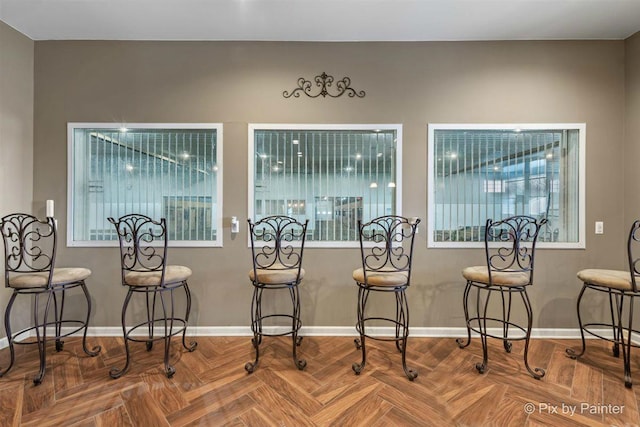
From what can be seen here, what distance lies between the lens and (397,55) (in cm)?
258

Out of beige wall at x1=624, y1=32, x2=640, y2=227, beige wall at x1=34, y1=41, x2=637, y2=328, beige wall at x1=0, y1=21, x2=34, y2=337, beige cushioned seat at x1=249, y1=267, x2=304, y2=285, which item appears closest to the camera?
beige cushioned seat at x1=249, y1=267, x2=304, y2=285

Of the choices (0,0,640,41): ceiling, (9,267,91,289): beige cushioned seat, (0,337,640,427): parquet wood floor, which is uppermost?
(0,0,640,41): ceiling

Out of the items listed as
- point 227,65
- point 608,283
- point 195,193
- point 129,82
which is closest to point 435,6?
point 227,65

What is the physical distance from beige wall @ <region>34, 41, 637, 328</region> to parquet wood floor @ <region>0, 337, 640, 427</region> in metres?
0.42

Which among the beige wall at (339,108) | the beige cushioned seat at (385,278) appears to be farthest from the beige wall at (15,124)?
the beige cushioned seat at (385,278)

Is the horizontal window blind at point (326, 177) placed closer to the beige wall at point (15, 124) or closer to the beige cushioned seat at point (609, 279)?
the beige cushioned seat at point (609, 279)

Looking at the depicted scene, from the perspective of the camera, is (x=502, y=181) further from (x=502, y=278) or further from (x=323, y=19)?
(x=323, y=19)

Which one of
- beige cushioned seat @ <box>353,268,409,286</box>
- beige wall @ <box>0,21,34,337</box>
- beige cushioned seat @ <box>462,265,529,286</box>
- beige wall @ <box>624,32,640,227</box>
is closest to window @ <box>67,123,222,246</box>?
beige wall @ <box>0,21,34,337</box>

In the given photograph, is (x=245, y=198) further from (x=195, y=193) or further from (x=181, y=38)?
(x=181, y=38)

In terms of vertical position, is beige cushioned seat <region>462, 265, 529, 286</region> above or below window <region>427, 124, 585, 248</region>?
below

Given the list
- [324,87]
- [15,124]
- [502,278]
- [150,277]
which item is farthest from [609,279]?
[15,124]

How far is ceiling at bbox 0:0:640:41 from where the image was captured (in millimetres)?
2162

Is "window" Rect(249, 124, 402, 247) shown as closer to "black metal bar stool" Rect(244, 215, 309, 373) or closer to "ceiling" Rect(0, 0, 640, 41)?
"black metal bar stool" Rect(244, 215, 309, 373)

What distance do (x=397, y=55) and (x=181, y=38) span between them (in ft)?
6.51
